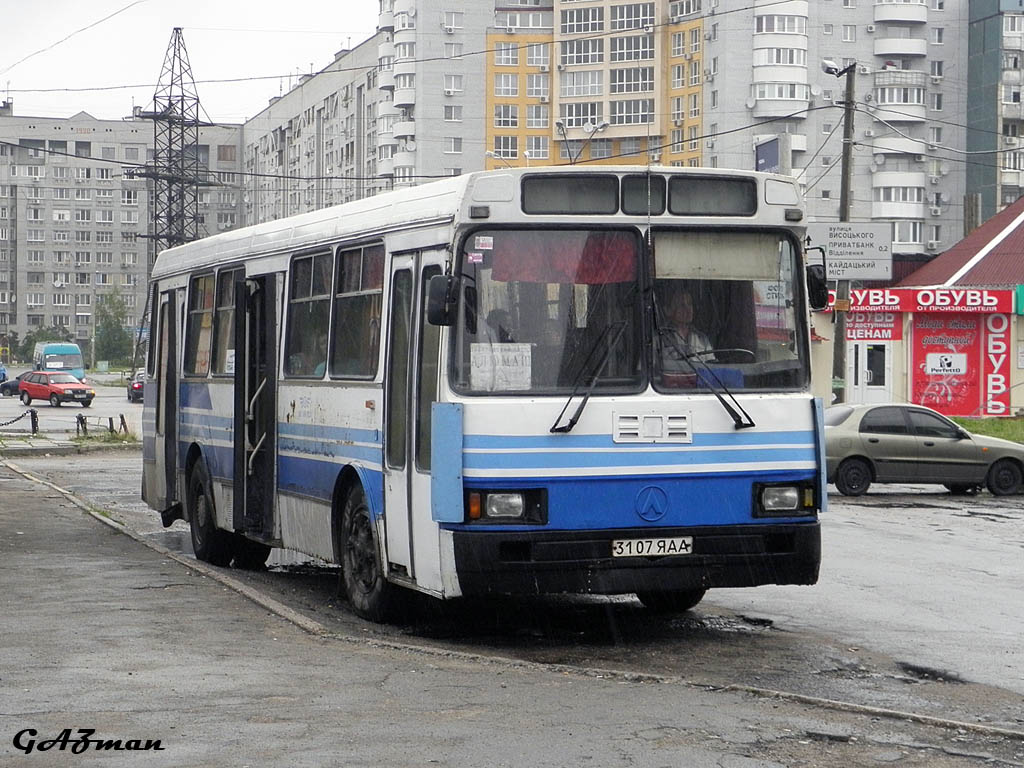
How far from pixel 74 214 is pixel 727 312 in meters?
164

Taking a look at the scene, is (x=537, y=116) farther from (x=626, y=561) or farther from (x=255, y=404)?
(x=626, y=561)

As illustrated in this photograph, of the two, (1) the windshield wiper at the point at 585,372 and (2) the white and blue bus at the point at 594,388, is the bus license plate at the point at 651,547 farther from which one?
(1) the windshield wiper at the point at 585,372

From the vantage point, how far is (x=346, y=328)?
11352 mm

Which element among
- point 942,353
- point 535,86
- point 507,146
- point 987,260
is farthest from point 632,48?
Answer: point 942,353

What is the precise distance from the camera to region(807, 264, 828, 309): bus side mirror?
33.1 feet

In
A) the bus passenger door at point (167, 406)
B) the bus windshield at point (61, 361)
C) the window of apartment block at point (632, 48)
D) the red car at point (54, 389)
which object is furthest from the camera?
the window of apartment block at point (632, 48)

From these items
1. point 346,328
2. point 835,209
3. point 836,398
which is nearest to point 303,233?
point 346,328

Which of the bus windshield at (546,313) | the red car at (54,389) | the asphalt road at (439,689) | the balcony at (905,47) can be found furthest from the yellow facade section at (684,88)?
the bus windshield at (546,313)

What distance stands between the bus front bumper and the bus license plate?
23 millimetres

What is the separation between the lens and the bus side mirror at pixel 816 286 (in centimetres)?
1009

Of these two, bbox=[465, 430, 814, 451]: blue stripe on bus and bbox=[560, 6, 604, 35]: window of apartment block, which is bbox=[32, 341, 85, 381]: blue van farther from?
bbox=[465, 430, 814, 451]: blue stripe on bus

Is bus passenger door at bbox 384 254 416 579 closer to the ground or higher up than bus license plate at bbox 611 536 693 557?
higher up

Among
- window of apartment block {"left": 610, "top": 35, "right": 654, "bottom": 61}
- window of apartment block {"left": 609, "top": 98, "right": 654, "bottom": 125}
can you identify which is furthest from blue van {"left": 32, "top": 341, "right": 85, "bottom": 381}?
window of apartment block {"left": 610, "top": 35, "right": 654, "bottom": 61}

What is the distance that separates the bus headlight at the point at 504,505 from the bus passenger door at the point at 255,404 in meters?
3.75
